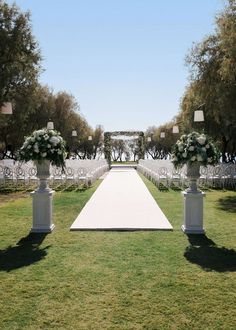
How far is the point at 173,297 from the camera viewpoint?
4719 mm

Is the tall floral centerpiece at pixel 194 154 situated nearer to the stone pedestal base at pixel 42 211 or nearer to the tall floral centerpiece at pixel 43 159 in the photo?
the tall floral centerpiece at pixel 43 159

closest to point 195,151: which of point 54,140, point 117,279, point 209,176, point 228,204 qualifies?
point 54,140

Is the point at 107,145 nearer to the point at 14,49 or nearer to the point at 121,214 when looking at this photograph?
the point at 14,49

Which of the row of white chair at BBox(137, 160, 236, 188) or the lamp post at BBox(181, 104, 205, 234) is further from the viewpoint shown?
the row of white chair at BBox(137, 160, 236, 188)

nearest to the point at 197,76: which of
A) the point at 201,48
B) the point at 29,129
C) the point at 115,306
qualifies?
the point at 201,48

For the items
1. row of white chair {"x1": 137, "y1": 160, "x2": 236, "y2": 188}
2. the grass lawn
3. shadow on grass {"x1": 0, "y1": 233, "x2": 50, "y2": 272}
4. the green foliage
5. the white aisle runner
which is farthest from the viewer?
the green foliage

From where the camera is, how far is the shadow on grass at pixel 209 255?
5.96 metres

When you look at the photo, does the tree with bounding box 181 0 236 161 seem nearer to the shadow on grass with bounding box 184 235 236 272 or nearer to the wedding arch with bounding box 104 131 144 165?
the shadow on grass with bounding box 184 235 236 272

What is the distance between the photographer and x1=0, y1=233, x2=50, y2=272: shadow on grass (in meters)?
6.07

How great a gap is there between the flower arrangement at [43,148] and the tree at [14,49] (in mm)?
9238

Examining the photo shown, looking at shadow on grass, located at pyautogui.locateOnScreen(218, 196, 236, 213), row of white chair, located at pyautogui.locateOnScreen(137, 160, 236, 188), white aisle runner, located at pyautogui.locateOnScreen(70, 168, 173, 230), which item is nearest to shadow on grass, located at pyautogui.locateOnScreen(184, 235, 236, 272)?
white aisle runner, located at pyautogui.locateOnScreen(70, 168, 173, 230)

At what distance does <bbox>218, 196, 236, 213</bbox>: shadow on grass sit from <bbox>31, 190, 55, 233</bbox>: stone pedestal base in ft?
17.0

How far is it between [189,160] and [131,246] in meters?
2.09

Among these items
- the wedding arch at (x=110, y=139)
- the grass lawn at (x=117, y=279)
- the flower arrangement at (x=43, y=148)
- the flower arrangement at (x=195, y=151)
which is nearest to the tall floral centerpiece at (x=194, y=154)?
the flower arrangement at (x=195, y=151)
